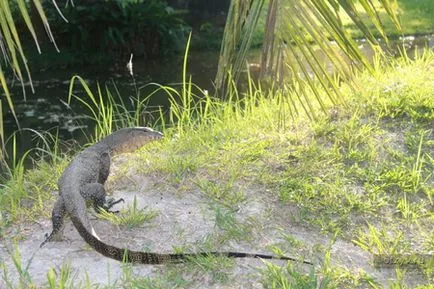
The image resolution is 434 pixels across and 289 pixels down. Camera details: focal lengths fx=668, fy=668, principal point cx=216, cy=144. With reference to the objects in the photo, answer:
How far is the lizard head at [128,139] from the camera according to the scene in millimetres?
4391

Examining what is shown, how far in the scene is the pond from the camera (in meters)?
10.6

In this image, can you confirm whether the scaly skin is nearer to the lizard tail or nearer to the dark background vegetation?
the lizard tail

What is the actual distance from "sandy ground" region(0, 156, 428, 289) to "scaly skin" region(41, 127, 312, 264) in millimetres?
54

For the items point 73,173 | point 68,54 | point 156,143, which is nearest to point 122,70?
point 68,54

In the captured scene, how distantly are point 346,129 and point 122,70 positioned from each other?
9980 millimetres

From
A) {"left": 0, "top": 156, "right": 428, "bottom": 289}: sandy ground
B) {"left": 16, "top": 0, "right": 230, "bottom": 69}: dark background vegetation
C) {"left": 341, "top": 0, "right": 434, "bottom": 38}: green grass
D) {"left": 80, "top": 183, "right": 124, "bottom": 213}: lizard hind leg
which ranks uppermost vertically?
{"left": 80, "top": 183, "right": 124, "bottom": 213}: lizard hind leg

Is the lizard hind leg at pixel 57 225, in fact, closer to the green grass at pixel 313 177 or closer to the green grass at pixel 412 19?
the green grass at pixel 313 177

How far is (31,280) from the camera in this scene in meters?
3.11

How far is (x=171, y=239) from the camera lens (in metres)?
3.47

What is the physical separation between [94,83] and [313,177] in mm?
9537

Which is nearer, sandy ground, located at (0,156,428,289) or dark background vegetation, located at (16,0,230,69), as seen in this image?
sandy ground, located at (0,156,428,289)

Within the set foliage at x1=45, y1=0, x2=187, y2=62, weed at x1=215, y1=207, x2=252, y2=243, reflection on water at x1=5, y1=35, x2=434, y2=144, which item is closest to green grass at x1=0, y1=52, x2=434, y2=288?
weed at x1=215, y1=207, x2=252, y2=243

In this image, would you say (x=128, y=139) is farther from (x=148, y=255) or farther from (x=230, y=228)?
(x=148, y=255)

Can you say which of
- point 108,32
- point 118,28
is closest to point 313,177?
point 108,32
